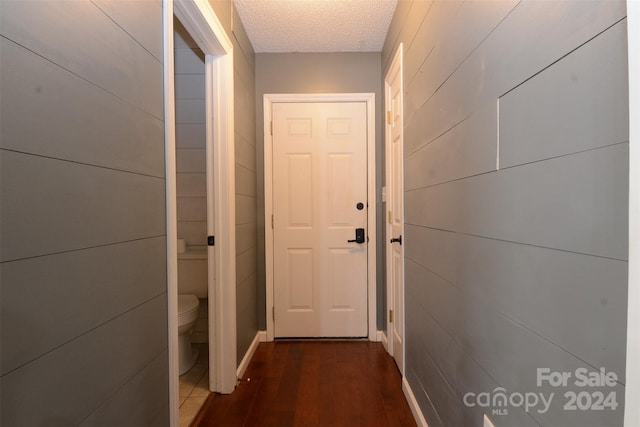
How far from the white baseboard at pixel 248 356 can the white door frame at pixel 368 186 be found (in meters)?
0.10

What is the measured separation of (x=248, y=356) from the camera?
2.36 metres

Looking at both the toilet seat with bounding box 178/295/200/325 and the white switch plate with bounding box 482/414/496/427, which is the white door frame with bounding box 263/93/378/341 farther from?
the white switch plate with bounding box 482/414/496/427

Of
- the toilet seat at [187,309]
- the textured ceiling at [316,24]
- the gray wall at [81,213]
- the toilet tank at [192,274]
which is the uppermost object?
the textured ceiling at [316,24]

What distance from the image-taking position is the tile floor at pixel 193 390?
1720 mm

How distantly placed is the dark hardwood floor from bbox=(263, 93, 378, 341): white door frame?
350 millimetres

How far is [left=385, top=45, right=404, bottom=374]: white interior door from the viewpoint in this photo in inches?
80.0

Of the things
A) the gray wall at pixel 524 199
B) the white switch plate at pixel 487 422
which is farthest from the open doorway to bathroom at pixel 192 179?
the white switch plate at pixel 487 422

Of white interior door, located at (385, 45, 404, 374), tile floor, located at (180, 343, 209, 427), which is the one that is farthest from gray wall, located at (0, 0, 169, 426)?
white interior door, located at (385, 45, 404, 374)

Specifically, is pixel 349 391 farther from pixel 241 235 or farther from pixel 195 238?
pixel 195 238

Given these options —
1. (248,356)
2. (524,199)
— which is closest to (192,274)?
(248,356)

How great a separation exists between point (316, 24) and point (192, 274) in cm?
214

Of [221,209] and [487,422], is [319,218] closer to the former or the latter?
[221,209]

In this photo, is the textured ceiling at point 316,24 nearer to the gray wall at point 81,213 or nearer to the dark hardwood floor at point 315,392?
the gray wall at point 81,213

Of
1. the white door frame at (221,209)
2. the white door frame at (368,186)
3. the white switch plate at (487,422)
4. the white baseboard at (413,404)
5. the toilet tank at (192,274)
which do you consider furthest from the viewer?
the white door frame at (368,186)
